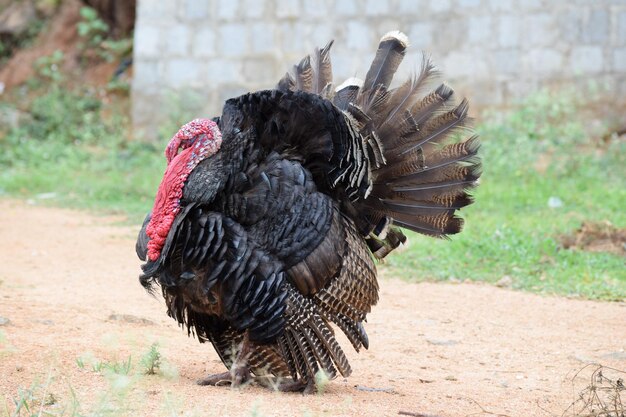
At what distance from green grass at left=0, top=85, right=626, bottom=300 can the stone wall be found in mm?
531

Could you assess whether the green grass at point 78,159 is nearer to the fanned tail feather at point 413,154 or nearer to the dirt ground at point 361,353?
the dirt ground at point 361,353

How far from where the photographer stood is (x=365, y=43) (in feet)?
46.2

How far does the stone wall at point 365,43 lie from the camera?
13.5 metres

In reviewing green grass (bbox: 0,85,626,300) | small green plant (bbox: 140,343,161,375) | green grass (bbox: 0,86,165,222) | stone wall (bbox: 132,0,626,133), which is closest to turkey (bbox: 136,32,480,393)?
small green plant (bbox: 140,343,161,375)

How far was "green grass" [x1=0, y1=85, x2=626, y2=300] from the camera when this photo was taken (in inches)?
340

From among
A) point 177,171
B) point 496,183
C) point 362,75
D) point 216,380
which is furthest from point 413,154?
point 362,75

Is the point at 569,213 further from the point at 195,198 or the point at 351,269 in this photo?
the point at 195,198

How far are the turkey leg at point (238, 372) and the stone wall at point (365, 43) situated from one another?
9.34 m

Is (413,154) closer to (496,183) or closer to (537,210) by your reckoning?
(537,210)

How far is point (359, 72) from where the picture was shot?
14.0 metres

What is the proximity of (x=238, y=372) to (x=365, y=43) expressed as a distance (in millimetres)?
9812

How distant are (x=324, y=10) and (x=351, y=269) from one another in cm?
970

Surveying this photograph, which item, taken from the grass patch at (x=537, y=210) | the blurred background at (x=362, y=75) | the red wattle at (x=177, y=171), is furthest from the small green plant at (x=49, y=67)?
the red wattle at (x=177, y=171)

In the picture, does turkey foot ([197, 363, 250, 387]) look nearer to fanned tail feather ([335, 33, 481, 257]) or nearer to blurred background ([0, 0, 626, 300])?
fanned tail feather ([335, 33, 481, 257])
